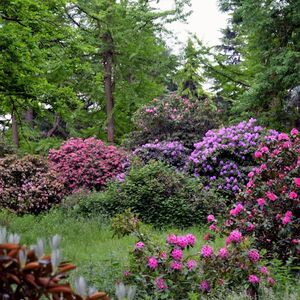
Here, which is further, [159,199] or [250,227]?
[159,199]

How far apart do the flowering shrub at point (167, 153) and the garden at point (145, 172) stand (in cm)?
4

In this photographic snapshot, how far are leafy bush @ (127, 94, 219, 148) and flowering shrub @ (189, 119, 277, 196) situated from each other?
2.23 metres

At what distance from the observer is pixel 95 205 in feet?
36.6

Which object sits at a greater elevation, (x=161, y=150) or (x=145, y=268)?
(x=161, y=150)

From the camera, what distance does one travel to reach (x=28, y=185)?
12.3 meters

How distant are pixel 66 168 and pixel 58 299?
12.8 metres

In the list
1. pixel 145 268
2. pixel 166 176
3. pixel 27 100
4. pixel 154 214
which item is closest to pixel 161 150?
pixel 166 176

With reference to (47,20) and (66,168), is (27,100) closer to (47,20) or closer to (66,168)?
(47,20)

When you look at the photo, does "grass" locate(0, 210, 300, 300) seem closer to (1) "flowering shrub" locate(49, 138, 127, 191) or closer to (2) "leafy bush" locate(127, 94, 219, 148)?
(1) "flowering shrub" locate(49, 138, 127, 191)

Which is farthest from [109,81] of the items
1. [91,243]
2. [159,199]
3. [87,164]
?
[91,243]

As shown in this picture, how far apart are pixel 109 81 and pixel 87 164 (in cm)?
687

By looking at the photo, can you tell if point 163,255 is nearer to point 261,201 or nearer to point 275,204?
point 261,201

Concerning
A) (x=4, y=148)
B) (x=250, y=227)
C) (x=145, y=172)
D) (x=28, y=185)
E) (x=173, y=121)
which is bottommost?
(x=250, y=227)

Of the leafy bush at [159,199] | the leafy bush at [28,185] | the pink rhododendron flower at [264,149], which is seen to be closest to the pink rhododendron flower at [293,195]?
the pink rhododendron flower at [264,149]
